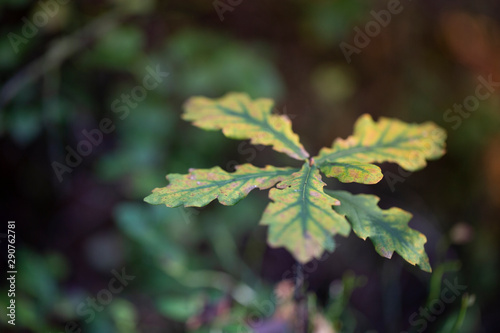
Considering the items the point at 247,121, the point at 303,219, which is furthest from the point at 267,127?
the point at 303,219

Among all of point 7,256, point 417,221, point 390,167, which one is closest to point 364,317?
point 417,221

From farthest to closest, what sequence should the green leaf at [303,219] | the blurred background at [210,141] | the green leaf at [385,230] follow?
the blurred background at [210,141]
the green leaf at [385,230]
the green leaf at [303,219]

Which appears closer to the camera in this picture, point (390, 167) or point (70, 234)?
point (70, 234)

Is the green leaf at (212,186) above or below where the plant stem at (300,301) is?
above

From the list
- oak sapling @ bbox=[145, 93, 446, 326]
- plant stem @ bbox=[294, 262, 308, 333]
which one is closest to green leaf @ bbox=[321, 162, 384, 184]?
oak sapling @ bbox=[145, 93, 446, 326]

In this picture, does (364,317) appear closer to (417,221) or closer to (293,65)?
(417,221)

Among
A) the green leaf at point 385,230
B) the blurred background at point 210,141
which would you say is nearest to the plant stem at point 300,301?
the green leaf at point 385,230

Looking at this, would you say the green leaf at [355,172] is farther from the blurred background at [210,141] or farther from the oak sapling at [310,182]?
the blurred background at [210,141]
